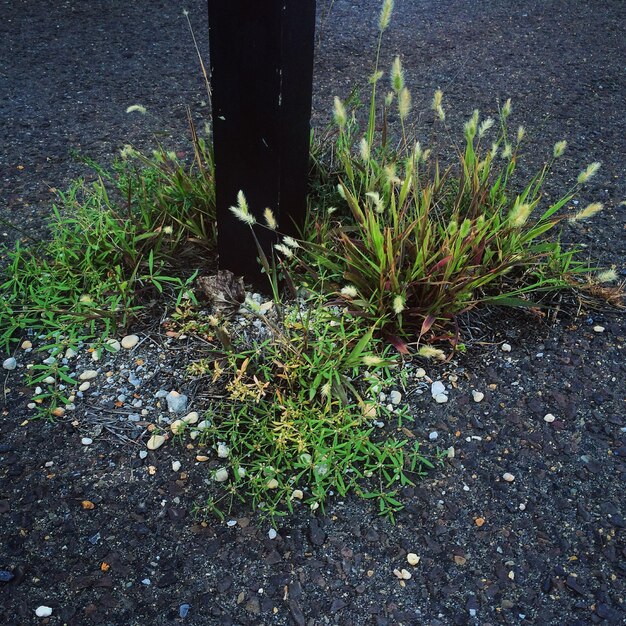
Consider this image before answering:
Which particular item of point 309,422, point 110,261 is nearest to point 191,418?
point 309,422

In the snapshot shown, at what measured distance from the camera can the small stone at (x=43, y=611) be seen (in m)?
1.52

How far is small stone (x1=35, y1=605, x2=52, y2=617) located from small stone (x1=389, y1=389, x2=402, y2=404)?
107 centimetres

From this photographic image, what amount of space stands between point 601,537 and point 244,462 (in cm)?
97

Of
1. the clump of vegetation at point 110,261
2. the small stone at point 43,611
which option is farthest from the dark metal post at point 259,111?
the small stone at point 43,611

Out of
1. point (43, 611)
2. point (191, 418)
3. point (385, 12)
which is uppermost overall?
point (385, 12)

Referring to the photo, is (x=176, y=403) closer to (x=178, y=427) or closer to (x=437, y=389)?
(x=178, y=427)

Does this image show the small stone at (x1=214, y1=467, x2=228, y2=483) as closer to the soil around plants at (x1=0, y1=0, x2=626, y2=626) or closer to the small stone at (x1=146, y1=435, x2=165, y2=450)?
the soil around plants at (x1=0, y1=0, x2=626, y2=626)

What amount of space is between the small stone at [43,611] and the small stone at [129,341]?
84cm

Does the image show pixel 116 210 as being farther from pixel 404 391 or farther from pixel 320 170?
pixel 404 391

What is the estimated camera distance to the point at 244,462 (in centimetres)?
185

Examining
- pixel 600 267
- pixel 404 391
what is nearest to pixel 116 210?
pixel 404 391

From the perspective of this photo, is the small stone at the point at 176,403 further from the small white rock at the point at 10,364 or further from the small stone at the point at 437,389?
the small stone at the point at 437,389

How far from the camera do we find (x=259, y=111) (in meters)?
1.92

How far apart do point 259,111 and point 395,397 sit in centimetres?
95
